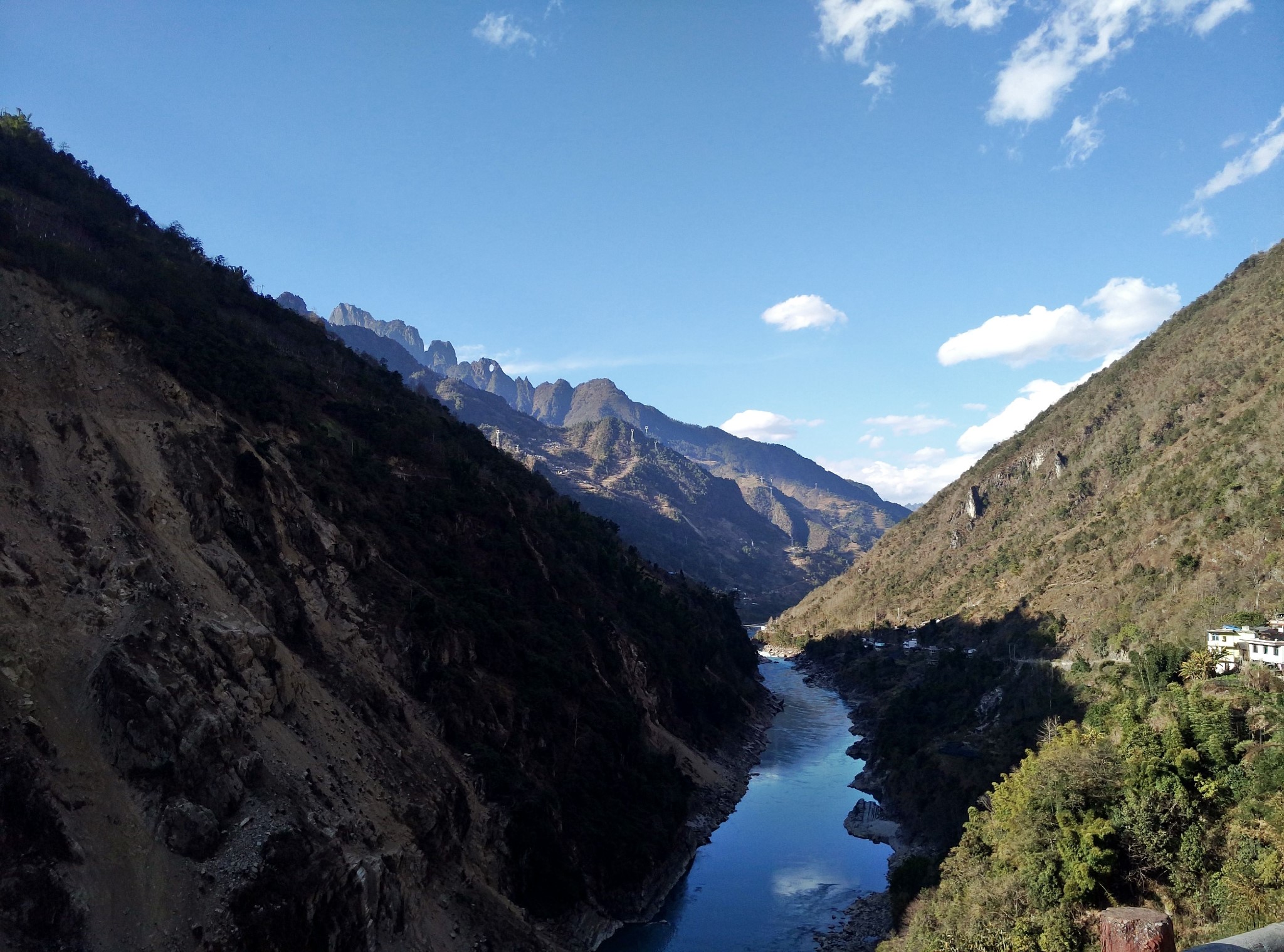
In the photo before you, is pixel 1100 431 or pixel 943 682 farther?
pixel 1100 431

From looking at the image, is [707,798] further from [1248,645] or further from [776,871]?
[1248,645]

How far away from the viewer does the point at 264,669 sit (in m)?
27.8

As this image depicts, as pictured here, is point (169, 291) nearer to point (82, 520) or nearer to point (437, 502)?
point (437, 502)

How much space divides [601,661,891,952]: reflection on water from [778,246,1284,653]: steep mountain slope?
21681 millimetres

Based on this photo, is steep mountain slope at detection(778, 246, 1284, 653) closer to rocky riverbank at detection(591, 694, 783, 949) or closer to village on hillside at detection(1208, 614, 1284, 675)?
village on hillside at detection(1208, 614, 1284, 675)

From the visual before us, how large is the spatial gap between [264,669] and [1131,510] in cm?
7520

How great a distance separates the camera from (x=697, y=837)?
1873 inches

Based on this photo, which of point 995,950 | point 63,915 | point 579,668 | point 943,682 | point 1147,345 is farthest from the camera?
point 1147,345

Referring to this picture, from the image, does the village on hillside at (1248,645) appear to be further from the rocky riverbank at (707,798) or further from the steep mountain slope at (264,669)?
the steep mountain slope at (264,669)

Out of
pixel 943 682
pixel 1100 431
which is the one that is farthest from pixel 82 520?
pixel 1100 431

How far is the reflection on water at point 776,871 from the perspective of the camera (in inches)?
1443

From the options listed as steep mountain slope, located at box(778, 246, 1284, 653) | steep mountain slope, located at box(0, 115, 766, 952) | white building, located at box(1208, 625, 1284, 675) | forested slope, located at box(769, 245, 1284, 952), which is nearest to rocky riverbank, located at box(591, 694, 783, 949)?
steep mountain slope, located at box(0, 115, 766, 952)

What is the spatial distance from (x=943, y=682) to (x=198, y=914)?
211 ft

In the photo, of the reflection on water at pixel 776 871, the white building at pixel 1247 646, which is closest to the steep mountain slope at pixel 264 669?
the reflection on water at pixel 776 871
